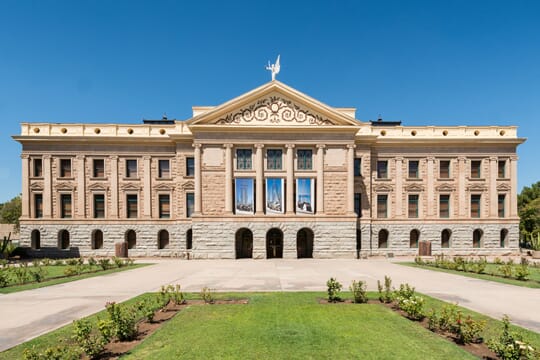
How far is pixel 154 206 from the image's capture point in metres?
37.3

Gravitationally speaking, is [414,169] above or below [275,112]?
below

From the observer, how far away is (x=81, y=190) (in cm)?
3691

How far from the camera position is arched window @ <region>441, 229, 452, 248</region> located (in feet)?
124

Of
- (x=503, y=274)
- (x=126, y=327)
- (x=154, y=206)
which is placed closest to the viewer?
(x=126, y=327)

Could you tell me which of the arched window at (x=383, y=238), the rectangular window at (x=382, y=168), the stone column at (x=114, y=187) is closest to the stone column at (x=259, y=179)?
the rectangular window at (x=382, y=168)

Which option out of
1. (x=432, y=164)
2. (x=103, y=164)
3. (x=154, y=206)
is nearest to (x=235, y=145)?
(x=154, y=206)

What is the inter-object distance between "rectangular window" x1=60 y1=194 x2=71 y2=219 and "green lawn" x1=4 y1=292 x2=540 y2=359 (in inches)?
1229

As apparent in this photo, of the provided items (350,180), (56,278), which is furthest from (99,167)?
(350,180)

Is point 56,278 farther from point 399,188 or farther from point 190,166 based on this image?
point 399,188

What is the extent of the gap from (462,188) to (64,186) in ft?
159

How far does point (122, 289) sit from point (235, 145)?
20548 millimetres

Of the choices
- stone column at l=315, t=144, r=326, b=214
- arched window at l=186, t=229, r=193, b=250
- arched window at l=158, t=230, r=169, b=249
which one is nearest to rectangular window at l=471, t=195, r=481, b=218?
stone column at l=315, t=144, r=326, b=214

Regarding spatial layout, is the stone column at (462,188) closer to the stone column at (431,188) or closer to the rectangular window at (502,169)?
the stone column at (431,188)

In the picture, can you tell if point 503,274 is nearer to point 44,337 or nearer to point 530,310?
point 530,310
